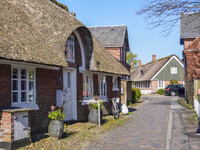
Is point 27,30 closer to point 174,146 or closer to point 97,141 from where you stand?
point 97,141

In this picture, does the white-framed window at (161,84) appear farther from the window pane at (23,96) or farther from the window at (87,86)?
the window pane at (23,96)

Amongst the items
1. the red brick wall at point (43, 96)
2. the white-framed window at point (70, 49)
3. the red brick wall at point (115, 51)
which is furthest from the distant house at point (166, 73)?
the red brick wall at point (43, 96)

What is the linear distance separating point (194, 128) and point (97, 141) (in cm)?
471

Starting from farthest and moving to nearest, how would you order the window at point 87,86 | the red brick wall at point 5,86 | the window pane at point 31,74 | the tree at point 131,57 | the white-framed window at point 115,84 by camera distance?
the tree at point 131,57, the white-framed window at point 115,84, the window at point 87,86, the window pane at point 31,74, the red brick wall at point 5,86

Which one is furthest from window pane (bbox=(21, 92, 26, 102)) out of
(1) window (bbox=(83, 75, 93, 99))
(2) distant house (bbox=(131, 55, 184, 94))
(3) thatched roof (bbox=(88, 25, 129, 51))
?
(2) distant house (bbox=(131, 55, 184, 94))

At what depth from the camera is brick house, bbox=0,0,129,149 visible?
8.15 metres

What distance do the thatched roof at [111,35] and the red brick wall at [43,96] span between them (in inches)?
738

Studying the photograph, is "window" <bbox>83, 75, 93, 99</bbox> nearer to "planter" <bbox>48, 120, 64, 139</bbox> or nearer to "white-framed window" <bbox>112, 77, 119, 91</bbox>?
"white-framed window" <bbox>112, 77, 119, 91</bbox>

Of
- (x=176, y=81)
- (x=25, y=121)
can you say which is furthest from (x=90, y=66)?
(x=176, y=81)

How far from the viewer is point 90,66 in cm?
1384

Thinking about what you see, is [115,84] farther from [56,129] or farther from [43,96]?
[56,129]

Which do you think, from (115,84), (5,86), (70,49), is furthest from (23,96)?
(115,84)

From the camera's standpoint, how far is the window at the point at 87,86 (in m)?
14.4

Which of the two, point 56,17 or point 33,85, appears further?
point 56,17
